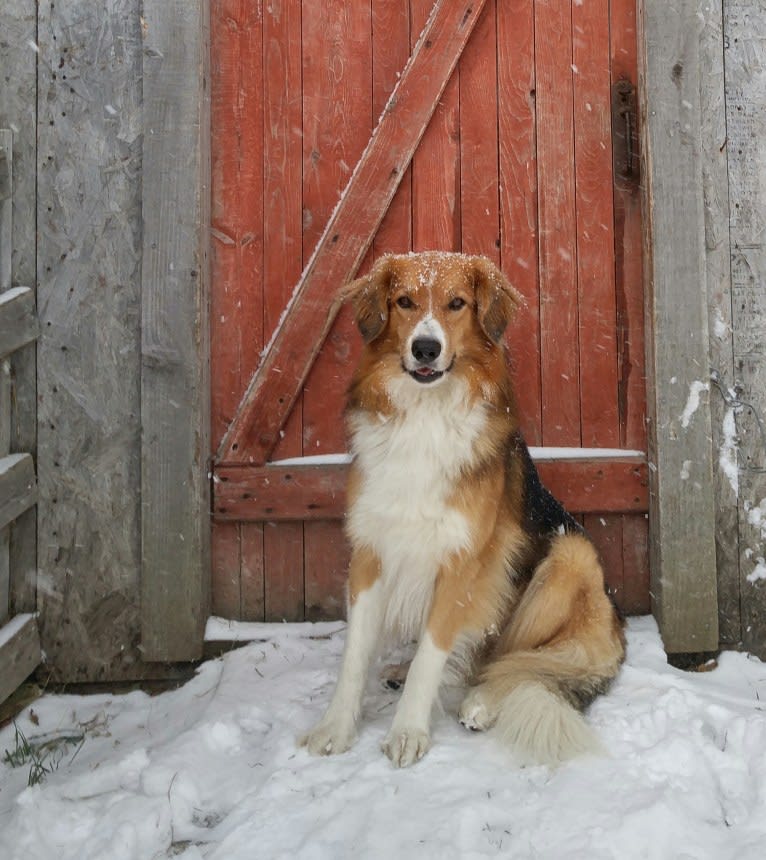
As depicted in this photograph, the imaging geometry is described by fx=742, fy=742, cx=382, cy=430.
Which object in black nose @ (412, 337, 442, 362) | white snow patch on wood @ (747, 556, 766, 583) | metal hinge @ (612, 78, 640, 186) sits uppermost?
metal hinge @ (612, 78, 640, 186)

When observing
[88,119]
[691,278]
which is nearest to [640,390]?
[691,278]

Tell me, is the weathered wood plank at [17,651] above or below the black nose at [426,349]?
below

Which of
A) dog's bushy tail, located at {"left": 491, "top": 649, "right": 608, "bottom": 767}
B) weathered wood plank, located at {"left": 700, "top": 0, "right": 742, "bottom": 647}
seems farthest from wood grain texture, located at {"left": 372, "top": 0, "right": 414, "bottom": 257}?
dog's bushy tail, located at {"left": 491, "top": 649, "right": 608, "bottom": 767}

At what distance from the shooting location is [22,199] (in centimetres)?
318

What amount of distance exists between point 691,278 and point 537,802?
2281 mm

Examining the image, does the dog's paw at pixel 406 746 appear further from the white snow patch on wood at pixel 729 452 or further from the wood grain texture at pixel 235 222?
the white snow patch on wood at pixel 729 452

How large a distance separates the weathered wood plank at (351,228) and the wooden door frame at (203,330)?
0.25 meters

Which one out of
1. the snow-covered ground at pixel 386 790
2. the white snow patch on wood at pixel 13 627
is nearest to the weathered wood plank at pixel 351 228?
the white snow patch on wood at pixel 13 627

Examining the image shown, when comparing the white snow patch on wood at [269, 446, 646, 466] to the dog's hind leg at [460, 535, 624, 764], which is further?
the white snow patch on wood at [269, 446, 646, 466]

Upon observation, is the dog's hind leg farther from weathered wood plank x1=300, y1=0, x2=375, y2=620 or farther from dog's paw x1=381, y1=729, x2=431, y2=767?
weathered wood plank x1=300, y1=0, x2=375, y2=620

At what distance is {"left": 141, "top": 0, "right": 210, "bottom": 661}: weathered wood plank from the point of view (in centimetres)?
316

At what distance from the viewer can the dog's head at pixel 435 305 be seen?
8.61ft

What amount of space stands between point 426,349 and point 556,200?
1.41 m

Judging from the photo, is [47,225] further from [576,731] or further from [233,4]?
[576,731]
